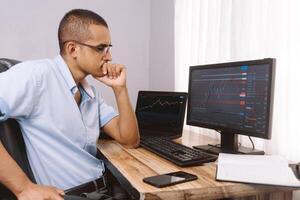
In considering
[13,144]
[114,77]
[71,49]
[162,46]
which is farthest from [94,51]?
[162,46]

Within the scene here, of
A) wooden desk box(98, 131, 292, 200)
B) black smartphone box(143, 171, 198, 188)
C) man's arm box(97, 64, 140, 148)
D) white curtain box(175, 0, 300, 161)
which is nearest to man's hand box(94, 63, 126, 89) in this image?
man's arm box(97, 64, 140, 148)

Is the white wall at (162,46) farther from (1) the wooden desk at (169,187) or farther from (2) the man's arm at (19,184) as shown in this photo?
(2) the man's arm at (19,184)

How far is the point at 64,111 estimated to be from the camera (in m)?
1.26

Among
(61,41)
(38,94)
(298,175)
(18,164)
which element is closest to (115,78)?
(61,41)

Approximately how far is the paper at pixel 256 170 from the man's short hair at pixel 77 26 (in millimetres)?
761

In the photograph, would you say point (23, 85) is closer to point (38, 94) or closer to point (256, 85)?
point (38, 94)

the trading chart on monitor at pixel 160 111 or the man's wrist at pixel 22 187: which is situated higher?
the trading chart on monitor at pixel 160 111

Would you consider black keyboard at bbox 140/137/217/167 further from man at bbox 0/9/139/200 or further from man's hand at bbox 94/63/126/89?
man's hand at bbox 94/63/126/89

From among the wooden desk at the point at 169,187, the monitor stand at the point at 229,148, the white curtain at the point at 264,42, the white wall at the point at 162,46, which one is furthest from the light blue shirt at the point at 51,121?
the white wall at the point at 162,46

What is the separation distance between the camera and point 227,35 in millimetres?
1638

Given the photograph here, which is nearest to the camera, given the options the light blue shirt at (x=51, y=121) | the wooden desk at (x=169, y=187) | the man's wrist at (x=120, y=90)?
the wooden desk at (x=169, y=187)

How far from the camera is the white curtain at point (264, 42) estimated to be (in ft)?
4.06

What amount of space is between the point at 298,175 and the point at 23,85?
94 centimetres

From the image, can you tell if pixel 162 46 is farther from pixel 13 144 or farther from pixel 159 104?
pixel 13 144
